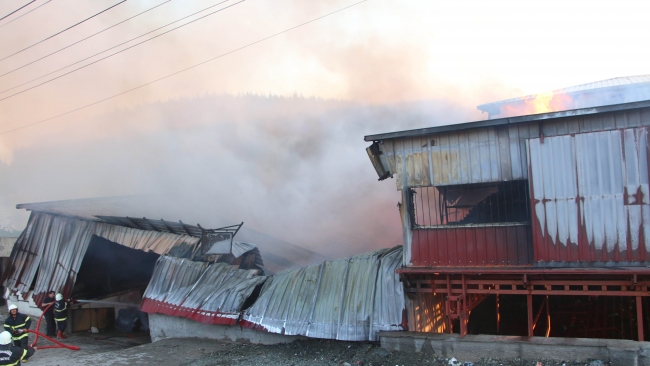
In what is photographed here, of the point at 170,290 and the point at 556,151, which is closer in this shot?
the point at 556,151

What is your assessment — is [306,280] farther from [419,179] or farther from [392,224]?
[392,224]

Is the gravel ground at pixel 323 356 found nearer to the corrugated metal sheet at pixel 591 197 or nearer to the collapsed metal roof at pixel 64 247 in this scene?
the corrugated metal sheet at pixel 591 197

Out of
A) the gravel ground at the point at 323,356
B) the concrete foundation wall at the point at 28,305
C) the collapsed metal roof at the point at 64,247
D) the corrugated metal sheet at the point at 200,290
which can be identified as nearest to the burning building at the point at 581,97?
the collapsed metal roof at the point at 64,247

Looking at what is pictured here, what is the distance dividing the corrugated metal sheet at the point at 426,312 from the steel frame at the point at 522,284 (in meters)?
0.44

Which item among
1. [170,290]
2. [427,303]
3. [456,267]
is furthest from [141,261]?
[456,267]

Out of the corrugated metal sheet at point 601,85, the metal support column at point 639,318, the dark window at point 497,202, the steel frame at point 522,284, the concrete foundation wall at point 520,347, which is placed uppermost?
the corrugated metal sheet at point 601,85

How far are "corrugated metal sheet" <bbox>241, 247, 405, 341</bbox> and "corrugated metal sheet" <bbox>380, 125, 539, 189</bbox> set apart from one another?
1.95 metres

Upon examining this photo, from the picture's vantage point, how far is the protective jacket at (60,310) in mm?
12859

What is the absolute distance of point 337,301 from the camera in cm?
960

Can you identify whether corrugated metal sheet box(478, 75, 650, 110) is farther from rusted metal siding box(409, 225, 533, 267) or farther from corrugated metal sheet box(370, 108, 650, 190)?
rusted metal siding box(409, 225, 533, 267)

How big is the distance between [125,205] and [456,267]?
13528mm

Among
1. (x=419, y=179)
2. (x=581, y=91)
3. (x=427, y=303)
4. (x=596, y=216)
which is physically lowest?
(x=427, y=303)

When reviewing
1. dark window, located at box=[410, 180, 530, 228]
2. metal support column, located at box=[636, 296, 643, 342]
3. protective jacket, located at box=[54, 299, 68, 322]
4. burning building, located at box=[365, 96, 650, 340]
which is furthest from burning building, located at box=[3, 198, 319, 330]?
metal support column, located at box=[636, 296, 643, 342]

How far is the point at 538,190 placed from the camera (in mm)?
8031
